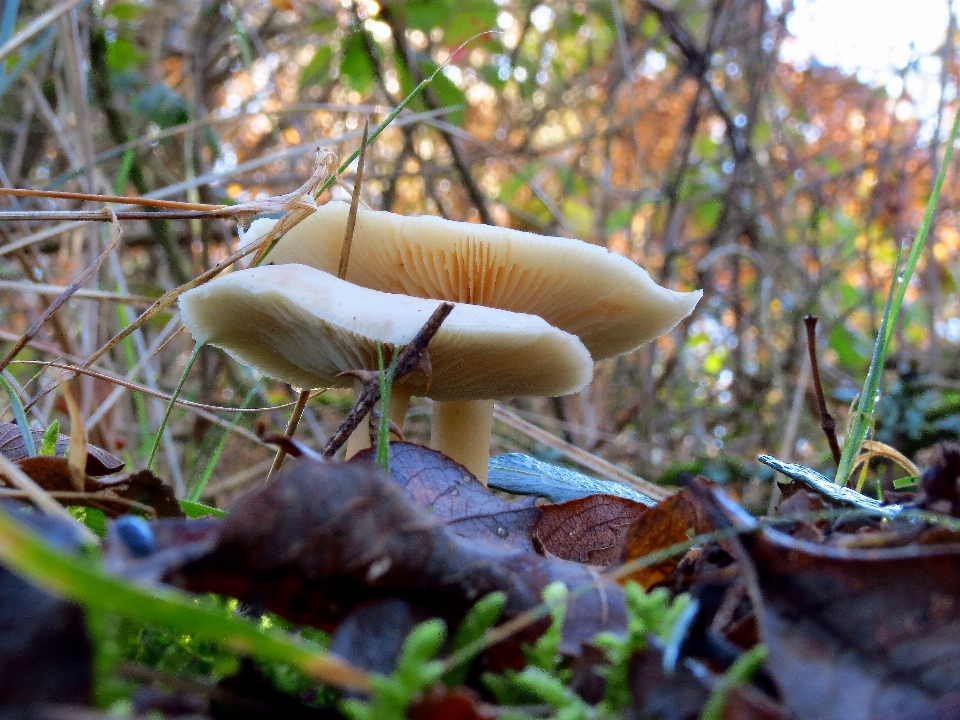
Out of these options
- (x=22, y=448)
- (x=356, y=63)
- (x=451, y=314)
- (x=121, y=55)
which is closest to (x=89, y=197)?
(x=22, y=448)

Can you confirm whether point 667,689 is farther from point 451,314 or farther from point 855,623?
point 451,314

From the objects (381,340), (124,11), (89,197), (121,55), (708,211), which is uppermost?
(124,11)

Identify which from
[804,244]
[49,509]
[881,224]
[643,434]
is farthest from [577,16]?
[49,509]

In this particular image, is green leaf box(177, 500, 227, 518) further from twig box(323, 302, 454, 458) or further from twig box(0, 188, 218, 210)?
twig box(0, 188, 218, 210)

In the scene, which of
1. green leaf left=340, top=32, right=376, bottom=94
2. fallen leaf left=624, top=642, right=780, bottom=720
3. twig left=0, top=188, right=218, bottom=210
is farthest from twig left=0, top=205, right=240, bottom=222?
green leaf left=340, top=32, right=376, bottom=94

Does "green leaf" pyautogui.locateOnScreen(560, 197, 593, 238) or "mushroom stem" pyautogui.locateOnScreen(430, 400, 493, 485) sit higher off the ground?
"green leaf" pyautogui.locateOnScreen(560, 197, 593, 238)

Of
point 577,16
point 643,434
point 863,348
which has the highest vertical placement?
point 577,16

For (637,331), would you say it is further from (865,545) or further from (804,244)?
(804,244)
